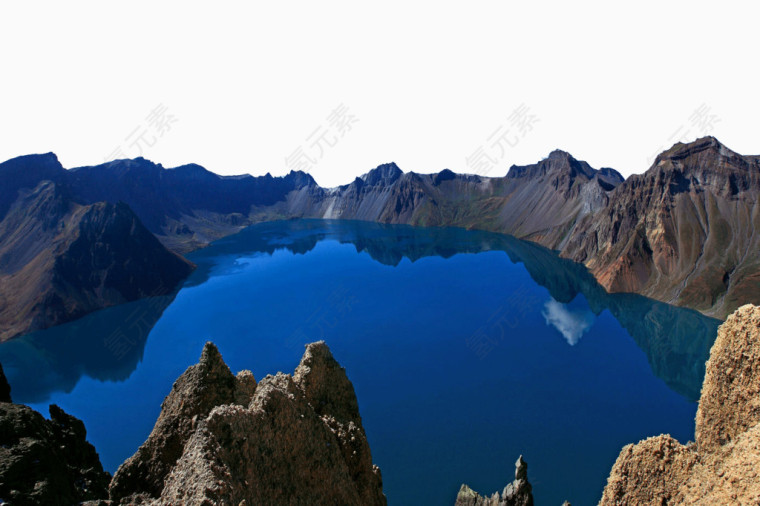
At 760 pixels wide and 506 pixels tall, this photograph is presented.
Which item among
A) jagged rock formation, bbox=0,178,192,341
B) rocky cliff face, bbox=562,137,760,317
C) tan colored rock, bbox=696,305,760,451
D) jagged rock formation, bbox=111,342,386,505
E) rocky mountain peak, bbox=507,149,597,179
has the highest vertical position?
rocky mountain peak, bbox=507,149,597,179

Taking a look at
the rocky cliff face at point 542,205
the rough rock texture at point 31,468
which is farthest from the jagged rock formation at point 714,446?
the rocky cliff face at point 542,205

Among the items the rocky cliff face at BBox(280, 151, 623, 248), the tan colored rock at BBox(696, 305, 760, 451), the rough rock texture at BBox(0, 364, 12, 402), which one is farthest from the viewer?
the rocky cliff face at BBox(280, 151, 623, 248)

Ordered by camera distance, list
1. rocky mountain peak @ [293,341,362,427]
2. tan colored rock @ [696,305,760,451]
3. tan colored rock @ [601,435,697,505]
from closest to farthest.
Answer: tan colored rock @ [696,305,760,451], tan colored rock @ [601,435,697,505], rocky mountain peak @ [293,341,362,427]

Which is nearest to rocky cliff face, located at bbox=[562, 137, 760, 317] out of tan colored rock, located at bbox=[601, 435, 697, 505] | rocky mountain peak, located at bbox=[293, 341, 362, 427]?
tan colored rock, located at bbox=[601, 435, 697, 505]

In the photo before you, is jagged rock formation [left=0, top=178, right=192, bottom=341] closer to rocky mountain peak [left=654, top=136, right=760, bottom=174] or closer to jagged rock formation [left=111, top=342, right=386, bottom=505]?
jagged rock formation [left=111, top=342, right=386, bottom=505]

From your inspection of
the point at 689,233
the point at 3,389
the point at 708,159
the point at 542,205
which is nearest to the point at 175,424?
the point at 3,389

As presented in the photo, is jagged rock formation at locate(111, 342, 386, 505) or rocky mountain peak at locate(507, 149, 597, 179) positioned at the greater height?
rocky mountain peak at locate(507, 149, 597, 179)

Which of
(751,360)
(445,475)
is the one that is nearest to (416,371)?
(445,475)

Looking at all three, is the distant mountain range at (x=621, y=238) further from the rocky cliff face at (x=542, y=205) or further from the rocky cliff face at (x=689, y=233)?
the rocky cliff face at (x=542, y=205)
